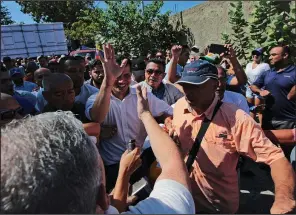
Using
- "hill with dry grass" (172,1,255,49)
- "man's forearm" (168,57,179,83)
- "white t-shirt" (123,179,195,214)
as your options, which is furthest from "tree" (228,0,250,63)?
"white t-shirt" (123,179,195,214)

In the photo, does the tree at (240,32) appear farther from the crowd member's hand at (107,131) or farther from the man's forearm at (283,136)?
the man's forearm at (283,136)

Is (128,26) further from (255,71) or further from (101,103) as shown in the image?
(101,103)

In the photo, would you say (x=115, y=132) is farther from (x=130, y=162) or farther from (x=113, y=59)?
(x=130, y=162)

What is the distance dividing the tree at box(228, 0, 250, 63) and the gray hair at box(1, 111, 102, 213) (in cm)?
770

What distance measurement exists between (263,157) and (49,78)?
1731 mm

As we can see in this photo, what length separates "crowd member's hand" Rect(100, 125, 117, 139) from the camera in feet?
8.44

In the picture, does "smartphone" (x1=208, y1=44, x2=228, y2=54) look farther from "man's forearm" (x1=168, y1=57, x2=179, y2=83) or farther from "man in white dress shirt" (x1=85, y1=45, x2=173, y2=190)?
"man in white dress shirt" (x1=85, y1=45, x2=173, y2=190)

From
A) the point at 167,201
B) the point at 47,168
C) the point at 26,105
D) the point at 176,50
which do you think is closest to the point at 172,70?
the point at 176,50

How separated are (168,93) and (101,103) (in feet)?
4.33

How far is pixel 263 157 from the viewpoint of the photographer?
174 centimetres

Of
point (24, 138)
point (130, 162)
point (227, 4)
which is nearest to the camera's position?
point (24, 138)

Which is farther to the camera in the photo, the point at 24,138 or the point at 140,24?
the point at 140,24

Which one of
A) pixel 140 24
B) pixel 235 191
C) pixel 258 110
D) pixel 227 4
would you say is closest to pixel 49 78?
pixel 235 191

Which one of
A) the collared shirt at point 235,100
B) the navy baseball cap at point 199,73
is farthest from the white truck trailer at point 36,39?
the navy baseball cap at point 199,73
